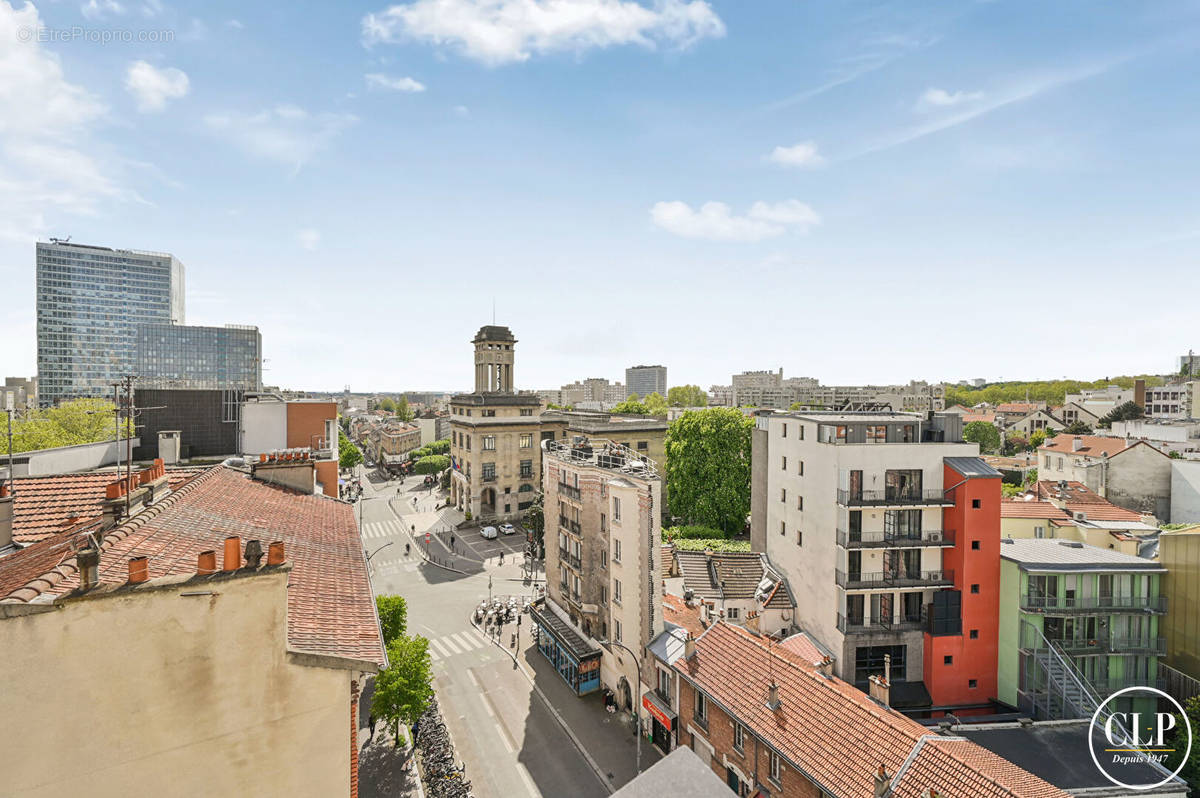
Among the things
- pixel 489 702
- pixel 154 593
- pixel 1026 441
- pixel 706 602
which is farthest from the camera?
pixel 1026 441

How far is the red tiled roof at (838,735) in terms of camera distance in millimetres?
16359

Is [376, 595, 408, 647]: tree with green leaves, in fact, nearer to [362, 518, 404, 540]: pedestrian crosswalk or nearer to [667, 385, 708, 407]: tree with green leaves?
[362, 518, 404, 540]: pedestrian crosswalk

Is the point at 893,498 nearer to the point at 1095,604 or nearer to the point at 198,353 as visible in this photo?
the point at 1095,604

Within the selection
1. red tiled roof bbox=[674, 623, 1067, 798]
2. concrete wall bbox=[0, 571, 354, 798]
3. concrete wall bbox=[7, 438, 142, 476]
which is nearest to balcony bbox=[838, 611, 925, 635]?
red tiled roof bbox=[674, 623, 1067, 798]

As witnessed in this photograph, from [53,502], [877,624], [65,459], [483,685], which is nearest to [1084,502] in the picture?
[877,624]

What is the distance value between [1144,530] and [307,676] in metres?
49.2

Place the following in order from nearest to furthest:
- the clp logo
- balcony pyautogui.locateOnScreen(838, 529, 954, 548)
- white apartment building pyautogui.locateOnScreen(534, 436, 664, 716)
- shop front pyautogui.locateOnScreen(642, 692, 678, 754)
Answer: the clp logo < shop front pyautogui.locateOnScreen(642, 692, 678, 754) < white apartment building pyautogui.locateOnScreen(534, 436, 664, 716) < balcony pyautogui.locateOnScreen(838, 529, 954, 548)

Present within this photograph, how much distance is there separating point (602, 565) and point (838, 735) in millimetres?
14671

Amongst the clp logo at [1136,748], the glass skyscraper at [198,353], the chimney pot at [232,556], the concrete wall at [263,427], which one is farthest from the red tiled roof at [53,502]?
the glass skyscraper at [198,353]

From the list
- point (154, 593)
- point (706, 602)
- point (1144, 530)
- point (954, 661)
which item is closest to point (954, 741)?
point (954, 661)

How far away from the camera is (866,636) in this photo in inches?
1160

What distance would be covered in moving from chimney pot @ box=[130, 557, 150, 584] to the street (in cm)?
1909

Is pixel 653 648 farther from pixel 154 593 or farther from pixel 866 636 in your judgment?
pixel 154 593

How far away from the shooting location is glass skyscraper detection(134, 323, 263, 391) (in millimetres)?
149125
